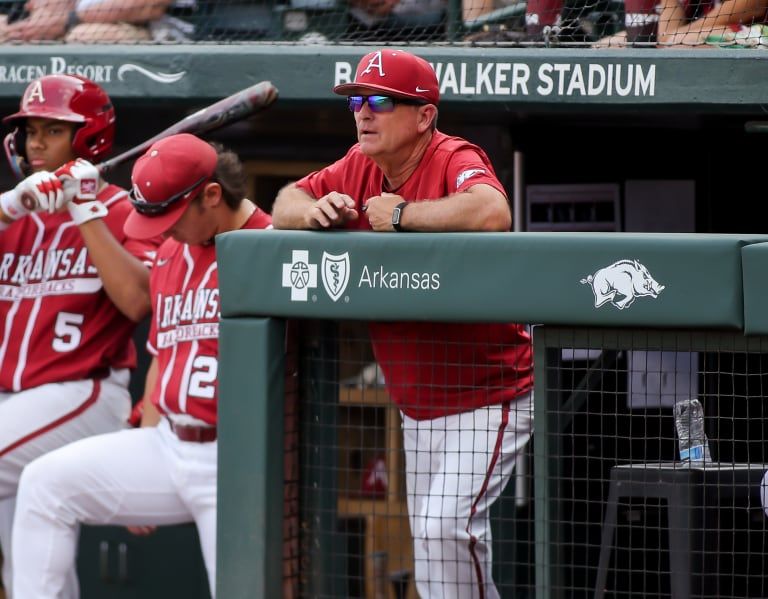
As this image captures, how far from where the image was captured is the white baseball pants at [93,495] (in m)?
3.32

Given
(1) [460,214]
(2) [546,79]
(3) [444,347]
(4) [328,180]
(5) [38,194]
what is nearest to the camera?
(1) [460,214]

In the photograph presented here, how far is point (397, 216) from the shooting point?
2.74m

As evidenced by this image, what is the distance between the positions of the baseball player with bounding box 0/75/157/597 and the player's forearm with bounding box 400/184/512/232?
126 cm

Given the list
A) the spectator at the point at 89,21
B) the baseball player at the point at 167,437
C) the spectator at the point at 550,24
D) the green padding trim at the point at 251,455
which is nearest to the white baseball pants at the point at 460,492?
the green padding trim at the point at 251,455

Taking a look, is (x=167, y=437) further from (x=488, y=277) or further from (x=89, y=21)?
(x=89, y=21)

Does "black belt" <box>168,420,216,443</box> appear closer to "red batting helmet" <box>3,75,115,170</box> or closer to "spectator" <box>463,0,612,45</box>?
"red batting helmet" <box>3,75,115,170</box>

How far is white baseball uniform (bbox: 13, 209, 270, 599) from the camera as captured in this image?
3.33 metres

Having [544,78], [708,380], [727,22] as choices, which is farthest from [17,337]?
[727,22]

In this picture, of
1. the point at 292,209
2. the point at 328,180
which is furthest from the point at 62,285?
the point at 292,209

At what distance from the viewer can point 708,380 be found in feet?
9.53

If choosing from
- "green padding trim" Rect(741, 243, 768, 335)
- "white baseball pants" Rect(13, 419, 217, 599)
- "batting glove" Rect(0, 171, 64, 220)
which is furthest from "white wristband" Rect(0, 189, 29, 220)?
"green padding trim" Rect(741, 243, 768, 335)

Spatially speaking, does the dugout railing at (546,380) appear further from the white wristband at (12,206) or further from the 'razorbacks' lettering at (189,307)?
the white wristband at (12,206)

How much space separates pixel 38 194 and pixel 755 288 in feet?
6.83

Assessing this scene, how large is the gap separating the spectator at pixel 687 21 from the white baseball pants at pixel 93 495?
1902 mm
